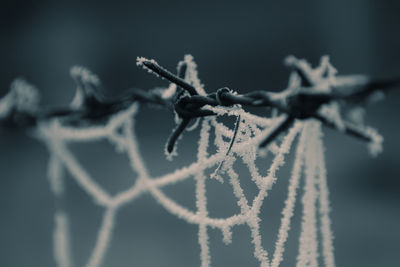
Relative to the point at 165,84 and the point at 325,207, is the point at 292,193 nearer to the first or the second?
the point at 325,207

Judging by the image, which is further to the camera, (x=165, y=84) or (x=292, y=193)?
(x=165, y=84)

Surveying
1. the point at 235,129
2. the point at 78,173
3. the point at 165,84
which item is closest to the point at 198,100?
the point at 235,129

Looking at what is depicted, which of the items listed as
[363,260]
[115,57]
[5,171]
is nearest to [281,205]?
[363,260]

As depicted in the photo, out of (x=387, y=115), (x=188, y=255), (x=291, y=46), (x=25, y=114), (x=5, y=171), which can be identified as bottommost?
(x=25, y=114)

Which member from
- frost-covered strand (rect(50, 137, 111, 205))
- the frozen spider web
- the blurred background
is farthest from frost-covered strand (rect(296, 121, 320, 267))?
the blurred background

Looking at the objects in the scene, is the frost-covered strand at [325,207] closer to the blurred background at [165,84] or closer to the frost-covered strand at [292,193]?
the frost-covered strand at [292,193]

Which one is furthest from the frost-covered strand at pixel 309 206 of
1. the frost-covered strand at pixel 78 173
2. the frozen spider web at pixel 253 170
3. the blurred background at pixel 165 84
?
the blurred background at pixel 165 84

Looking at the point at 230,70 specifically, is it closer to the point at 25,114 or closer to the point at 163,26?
the point at 163,26
